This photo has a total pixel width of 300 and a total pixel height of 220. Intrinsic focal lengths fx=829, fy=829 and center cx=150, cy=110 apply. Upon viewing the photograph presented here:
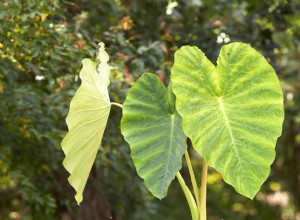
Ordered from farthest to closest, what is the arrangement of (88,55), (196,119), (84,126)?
(88,55)
(84,126)
(196,119)

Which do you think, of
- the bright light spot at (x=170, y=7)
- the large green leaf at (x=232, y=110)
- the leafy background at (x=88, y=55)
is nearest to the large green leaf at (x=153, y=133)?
the large green leaf at (x=232, y=110)

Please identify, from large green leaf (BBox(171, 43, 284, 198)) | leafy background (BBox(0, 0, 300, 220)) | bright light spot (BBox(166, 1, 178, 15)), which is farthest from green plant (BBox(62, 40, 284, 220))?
bright light spot (BBox(166, 1, 178, 15))

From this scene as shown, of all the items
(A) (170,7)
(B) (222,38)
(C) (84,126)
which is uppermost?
(C) (84,126)

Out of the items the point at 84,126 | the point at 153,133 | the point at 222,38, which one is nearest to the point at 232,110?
the point at 153,133

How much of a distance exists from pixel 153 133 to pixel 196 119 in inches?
7.2

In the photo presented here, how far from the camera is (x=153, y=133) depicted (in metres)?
3.03

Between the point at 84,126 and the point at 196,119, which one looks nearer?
the point at 196,119

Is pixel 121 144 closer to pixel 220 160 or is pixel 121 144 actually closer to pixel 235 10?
pixel 235 10

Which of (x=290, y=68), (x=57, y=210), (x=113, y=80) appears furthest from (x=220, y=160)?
(x=290, y=68)

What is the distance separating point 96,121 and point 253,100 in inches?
23.0

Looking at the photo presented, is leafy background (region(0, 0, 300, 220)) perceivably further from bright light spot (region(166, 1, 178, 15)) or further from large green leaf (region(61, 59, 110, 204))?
large green leaf (region(61, 59, 110, 204))

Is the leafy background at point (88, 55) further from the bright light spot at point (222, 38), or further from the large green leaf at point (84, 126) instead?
the large green leaf at point (84, 126)

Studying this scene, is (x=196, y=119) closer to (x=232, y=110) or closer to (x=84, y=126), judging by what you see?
(x=232, y=110)

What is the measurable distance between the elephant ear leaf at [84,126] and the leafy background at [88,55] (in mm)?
711
